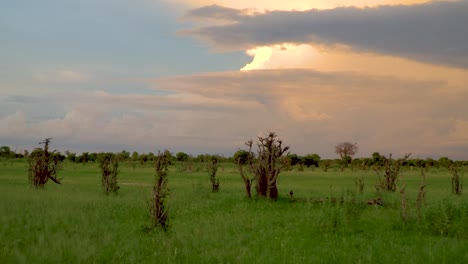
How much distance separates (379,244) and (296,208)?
821cm

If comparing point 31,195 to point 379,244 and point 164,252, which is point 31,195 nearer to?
→ point 164,252

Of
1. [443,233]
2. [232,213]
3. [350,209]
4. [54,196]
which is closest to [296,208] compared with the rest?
[232,213]

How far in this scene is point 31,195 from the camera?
27734 mm

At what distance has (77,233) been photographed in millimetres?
16641

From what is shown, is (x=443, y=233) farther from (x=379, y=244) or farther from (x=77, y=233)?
(x=77, y=233)

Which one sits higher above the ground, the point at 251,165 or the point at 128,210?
the point at 251,165

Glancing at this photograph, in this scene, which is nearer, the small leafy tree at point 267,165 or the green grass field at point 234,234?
the green grass field at point 234,234

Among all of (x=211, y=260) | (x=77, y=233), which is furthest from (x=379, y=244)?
(x=77, y=233)

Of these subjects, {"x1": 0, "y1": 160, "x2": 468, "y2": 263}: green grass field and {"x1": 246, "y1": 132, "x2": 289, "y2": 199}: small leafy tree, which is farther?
{"x1": 246, "y1": 132, "x2": 289, "y2": 199}: small leafy tree

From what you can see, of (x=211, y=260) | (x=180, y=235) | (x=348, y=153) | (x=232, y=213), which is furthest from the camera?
(x=348, y=153)

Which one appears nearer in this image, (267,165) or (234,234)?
(234,234)

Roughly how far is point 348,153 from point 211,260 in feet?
436

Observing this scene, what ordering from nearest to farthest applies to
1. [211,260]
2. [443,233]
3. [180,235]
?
[211,260] → [180,235] → [443,233]

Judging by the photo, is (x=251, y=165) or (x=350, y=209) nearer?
(x=350, y=209)
